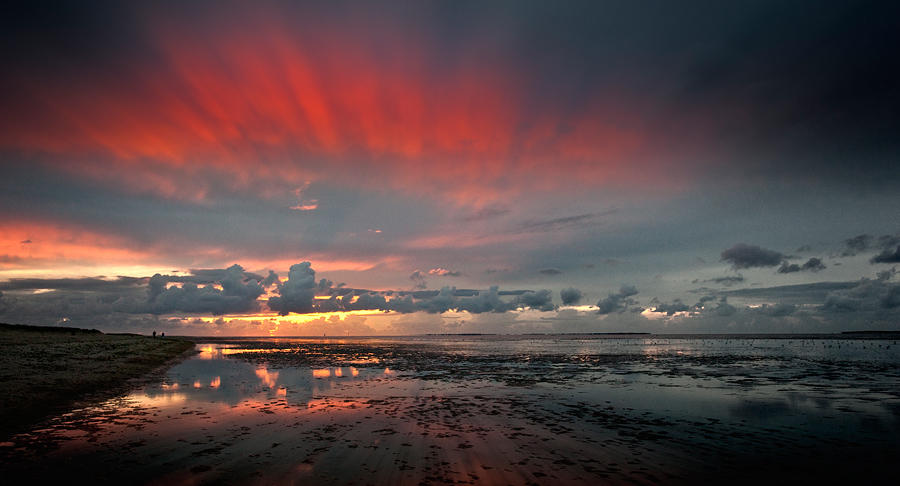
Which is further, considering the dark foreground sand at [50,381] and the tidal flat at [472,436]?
the dark foreground sand at [50,381]

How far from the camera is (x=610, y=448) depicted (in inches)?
526

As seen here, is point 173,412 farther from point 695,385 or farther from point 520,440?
point 695,385

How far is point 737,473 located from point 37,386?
1274 inches

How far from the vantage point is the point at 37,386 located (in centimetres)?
2288

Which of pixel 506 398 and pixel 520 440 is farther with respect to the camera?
pixel 506 398

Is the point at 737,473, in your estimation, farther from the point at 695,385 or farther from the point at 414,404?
the point at 695,385

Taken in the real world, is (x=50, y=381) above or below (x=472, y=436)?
below

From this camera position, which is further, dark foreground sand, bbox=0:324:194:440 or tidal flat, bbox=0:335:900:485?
dark foreground sand, bbox=0:324:194:440

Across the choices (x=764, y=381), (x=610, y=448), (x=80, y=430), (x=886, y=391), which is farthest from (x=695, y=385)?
(x=80, y=430)

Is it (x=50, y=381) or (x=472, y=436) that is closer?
(x=472, y=436)

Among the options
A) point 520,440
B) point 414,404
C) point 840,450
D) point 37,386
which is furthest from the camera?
point 37,386

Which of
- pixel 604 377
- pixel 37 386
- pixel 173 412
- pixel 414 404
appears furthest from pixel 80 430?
pixel 604 377

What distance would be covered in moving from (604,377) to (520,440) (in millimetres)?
21524

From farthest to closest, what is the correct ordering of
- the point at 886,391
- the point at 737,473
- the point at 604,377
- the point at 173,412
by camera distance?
the point at 604,377, the point at 886,391, the point at 173,412, the point at 737,473
